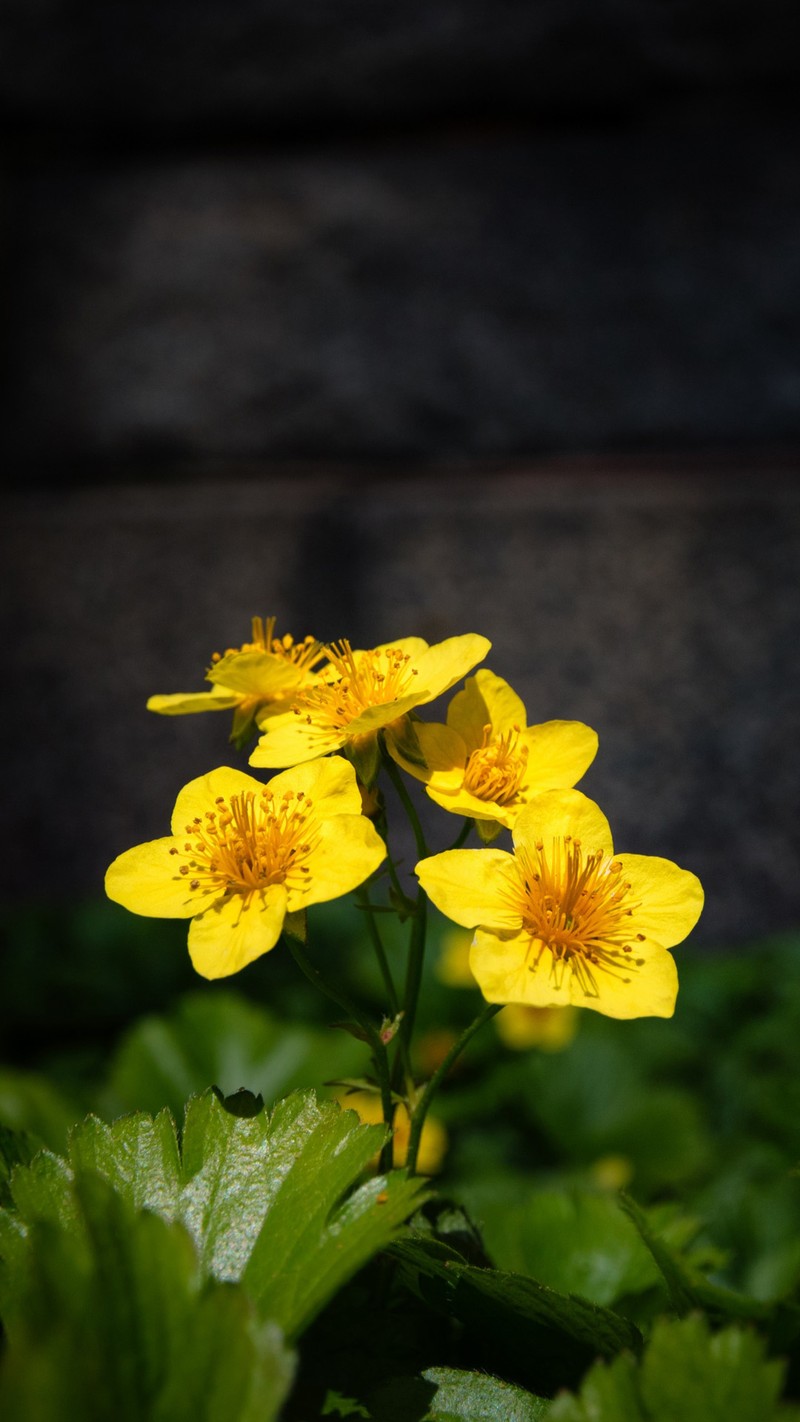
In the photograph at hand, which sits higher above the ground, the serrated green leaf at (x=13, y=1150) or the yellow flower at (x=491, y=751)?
the yellow flower at (x=491, y=751)

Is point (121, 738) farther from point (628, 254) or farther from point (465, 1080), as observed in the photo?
point (628, 254)

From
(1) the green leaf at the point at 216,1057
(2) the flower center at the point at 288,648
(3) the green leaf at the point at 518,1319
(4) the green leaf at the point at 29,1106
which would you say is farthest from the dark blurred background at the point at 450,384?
(3) the green leaf at the point at 518,1319

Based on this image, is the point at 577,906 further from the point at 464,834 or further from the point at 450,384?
the point at 450,384

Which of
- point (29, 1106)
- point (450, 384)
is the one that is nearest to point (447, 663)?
point (29, 1106)

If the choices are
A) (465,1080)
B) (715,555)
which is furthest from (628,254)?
(465,1080)

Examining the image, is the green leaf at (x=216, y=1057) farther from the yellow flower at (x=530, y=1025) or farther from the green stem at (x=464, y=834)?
the green stem at (x=464, y=834)

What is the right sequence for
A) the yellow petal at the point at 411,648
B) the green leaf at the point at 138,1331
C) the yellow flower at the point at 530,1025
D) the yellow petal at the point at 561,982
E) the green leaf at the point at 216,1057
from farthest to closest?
the yellow flower at the point at 530,1025, the green leaf at the point at 216,1057, the yellow petal at the point at 411,648, the yellow petal at the point at 561,982, the green leaf at the point at 138,1331
